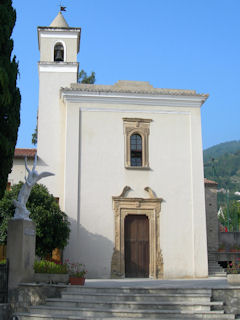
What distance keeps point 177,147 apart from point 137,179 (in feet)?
7.93

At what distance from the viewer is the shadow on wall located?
20.2 m

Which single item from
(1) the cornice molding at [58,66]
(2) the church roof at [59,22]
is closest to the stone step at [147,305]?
(1) the cornice molding at [58,66]

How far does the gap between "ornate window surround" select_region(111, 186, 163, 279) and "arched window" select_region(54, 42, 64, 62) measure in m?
7.82

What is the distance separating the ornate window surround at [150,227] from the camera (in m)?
20.4

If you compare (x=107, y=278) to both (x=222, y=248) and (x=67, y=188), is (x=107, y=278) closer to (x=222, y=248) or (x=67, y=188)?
(x=67, y=188)

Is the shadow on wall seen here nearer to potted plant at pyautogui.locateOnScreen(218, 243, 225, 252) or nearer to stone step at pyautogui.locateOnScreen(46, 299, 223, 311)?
potted plant at pyautogui.locateOnScreen(218, 243, 225, 252)

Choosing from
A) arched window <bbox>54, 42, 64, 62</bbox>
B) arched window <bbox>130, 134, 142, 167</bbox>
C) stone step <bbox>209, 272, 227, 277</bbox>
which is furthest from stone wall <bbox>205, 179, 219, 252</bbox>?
arched window <bbox>54, 42, 64, 62</bbox>

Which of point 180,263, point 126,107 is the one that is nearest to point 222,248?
point 180,263

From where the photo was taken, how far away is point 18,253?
12.3 metres

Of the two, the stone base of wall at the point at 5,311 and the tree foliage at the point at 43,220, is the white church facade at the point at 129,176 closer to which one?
the tree foliage at the point at 43,220

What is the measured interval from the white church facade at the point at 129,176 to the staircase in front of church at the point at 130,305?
8083 mm

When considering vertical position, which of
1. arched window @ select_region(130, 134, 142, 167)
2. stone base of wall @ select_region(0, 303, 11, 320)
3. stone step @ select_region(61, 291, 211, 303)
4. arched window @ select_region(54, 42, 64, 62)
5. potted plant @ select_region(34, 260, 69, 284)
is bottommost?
stone base of wall @ select_region(0, 303, 11, 320)

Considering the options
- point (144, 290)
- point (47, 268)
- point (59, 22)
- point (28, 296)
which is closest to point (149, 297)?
point (144, 290)

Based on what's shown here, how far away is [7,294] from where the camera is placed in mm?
12367
